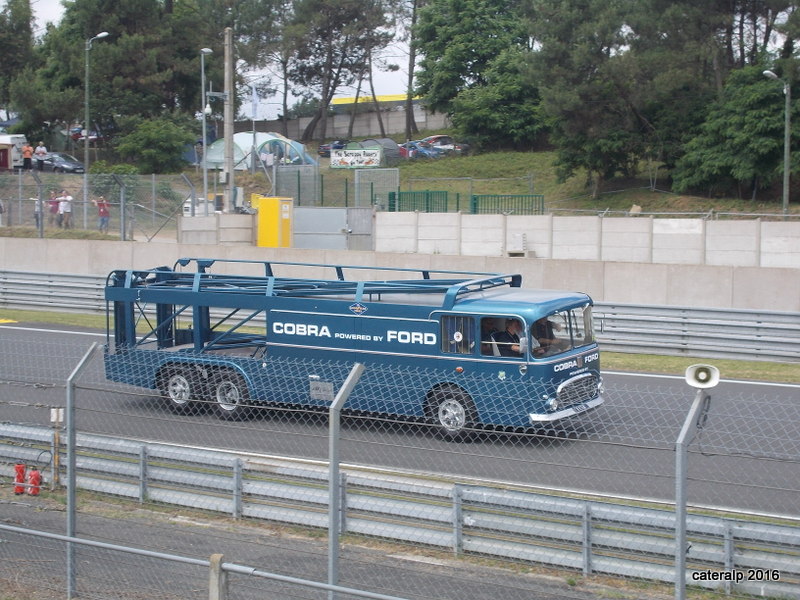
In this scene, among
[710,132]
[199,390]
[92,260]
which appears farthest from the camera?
[710,132]

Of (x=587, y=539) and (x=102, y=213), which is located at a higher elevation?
(x=102, y=213)

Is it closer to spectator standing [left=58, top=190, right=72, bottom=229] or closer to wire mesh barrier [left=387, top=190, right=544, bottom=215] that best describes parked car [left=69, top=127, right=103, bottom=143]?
wire mesh barrier [left=387, top=190, right=544, bottom=215]

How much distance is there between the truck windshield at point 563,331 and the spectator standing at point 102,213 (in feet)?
64.1

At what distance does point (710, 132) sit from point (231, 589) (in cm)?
4278

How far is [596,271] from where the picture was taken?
66.0 ft

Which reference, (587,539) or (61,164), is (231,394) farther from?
(61,164)

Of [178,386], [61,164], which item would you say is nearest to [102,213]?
[178,386]

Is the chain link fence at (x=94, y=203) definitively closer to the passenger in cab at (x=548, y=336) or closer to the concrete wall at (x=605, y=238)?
the concrete wall at (x=605, y=238)

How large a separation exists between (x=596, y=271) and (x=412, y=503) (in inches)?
516

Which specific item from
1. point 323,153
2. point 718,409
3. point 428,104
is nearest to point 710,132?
point 428,104

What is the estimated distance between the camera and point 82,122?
6009 cm

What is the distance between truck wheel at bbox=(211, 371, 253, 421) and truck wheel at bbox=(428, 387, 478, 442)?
96.4 inches

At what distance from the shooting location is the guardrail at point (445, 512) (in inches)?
269

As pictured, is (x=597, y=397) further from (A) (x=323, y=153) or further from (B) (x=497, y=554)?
(A) (x=323, y=153)
